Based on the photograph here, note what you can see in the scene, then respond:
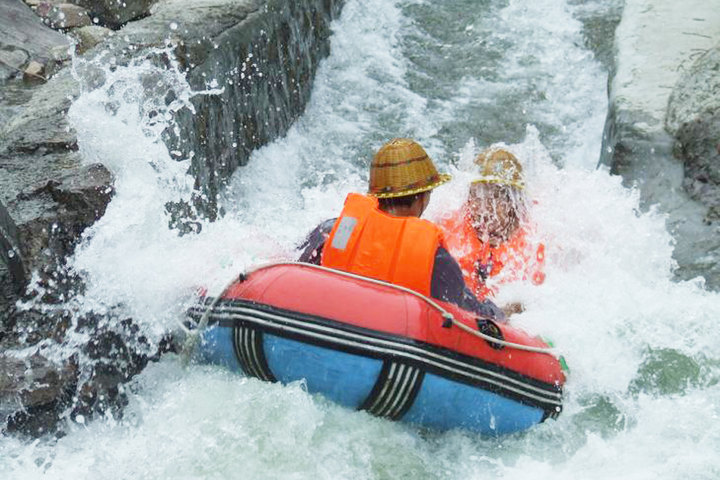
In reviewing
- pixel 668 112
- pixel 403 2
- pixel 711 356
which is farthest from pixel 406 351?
pixel 403 2

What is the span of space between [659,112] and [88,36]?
4.41 m

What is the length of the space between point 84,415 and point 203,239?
105 cm

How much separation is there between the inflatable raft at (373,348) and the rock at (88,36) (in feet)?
12.9

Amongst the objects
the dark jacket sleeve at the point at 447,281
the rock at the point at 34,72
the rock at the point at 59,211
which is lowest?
the dark jacket sleeve at the point at 447,281

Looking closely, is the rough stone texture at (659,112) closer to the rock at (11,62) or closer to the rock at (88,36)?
the rock at (88,36)

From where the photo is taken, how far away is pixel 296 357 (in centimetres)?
353

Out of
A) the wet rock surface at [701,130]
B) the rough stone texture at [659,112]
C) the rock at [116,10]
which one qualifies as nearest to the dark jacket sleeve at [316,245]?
the rough stone texture at [659,112]

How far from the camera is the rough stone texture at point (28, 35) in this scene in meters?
6.88

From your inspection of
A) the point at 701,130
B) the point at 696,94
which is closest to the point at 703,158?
the point at 701,130

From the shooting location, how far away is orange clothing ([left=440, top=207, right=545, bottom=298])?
4.80 meters

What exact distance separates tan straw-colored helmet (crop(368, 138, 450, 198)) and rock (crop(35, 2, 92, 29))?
4538 millimetres

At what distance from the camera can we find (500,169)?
488 centimetres

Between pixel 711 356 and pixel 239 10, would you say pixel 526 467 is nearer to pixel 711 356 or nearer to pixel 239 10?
pixel 711 356

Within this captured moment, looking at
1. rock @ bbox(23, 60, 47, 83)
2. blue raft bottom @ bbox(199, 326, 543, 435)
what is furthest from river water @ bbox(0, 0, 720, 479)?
rock @ bbox(23, 60, 47, 83)
